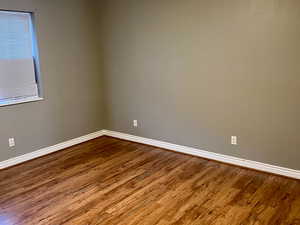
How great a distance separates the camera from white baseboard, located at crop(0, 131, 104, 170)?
150 inches

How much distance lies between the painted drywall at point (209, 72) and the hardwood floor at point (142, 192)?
1.48 feet

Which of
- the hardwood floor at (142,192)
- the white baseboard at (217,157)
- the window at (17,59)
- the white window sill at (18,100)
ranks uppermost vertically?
the window at (17,59)

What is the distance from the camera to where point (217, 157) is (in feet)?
12.5

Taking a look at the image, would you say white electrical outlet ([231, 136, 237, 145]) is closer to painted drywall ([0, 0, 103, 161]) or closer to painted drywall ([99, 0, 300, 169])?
painted drywall ([99, 0, 300, 169])

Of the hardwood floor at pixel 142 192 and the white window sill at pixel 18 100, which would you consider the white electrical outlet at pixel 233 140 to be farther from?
the white window sill at pixel 18 100

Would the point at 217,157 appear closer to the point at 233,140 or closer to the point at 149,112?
the point at 233,140

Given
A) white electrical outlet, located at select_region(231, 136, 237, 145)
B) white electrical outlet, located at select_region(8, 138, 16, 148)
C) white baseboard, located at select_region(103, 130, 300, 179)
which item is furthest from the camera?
white electrical outlet, located at select_region(8, 138, 16, 148)

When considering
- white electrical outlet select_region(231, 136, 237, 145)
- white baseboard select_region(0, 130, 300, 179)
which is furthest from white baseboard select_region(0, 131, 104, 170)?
white electrical outlet select_region(231, 136, 237, 145)

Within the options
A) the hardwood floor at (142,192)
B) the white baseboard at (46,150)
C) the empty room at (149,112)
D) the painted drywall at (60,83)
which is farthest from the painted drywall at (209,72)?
the white baseboard at (46,150)

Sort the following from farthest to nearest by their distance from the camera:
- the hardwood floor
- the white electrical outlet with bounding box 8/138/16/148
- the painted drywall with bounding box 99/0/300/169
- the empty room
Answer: the white electrical outlet with bounding box 8/138/16/148, the painted drywall with bounding box 99/0/300/169, the empty room, the hardwood floor

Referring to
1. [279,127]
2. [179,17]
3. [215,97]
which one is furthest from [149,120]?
[279,127]

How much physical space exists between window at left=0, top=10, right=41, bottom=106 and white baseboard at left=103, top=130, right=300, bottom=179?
5.27 feet

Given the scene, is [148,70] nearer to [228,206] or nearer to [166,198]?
[166,198]

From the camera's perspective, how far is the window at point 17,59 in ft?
12.0
